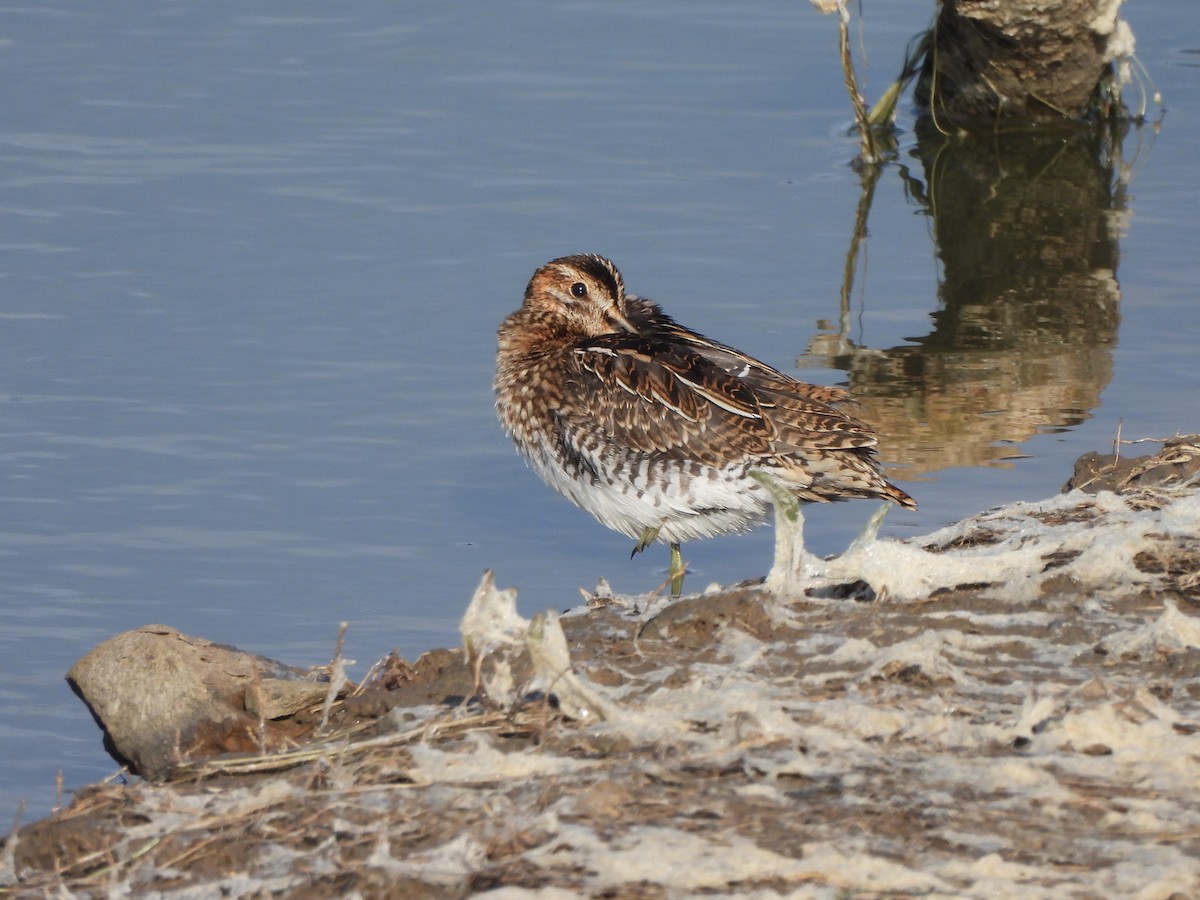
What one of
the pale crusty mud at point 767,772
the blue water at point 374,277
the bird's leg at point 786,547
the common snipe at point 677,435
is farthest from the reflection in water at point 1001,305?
the pale crusty mud at point 767,772

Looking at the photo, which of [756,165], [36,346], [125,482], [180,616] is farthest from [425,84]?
[180,616]

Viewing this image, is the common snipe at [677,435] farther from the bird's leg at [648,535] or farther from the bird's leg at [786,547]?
the bird's leg at [786,547]

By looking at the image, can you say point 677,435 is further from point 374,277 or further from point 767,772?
point 374,277

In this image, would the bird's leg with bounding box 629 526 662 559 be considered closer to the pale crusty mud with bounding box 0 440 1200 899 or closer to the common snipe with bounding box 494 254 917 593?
the common snipe with bounding box 494 254 917 593

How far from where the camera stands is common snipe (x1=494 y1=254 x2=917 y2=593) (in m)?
6.91

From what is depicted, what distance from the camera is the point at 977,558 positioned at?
19.0ft

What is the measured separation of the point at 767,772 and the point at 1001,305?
6.71 meters

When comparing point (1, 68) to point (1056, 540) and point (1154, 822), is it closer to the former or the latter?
point (1056, 540)

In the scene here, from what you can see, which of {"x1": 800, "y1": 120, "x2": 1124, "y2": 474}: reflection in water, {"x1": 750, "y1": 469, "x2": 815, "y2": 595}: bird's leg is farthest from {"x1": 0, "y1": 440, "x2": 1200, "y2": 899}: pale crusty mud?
{"x1": 800, "y1": 120, "x2": 1124, "y2": 474}: reflection in water

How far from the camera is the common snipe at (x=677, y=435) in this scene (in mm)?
6910

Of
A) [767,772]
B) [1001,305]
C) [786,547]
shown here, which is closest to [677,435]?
[786,547]

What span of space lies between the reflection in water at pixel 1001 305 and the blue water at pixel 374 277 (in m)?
0.16

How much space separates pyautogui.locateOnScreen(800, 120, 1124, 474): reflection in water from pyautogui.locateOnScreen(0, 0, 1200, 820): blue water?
0.51 ft

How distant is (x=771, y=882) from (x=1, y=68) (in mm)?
11200
